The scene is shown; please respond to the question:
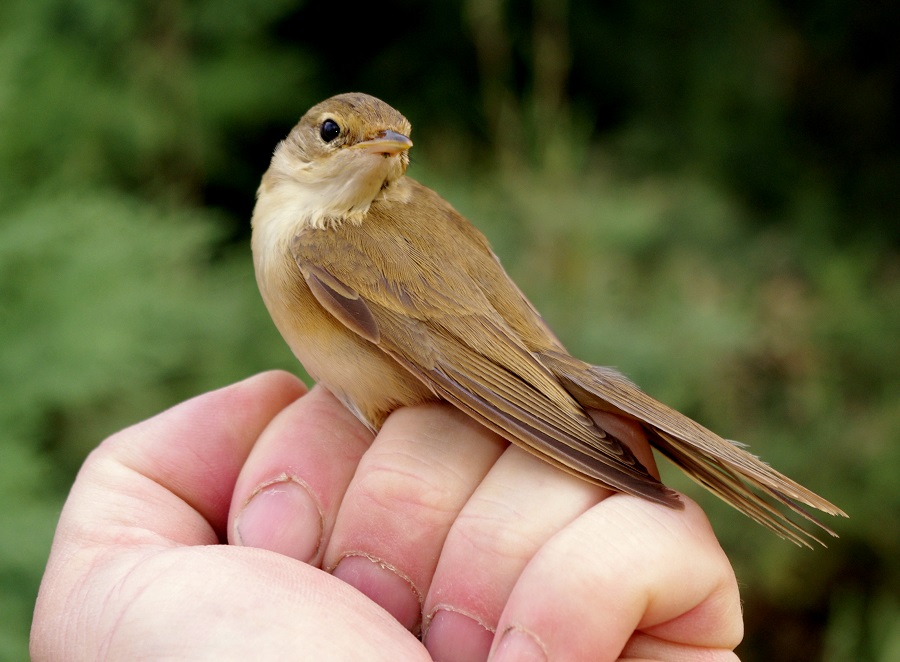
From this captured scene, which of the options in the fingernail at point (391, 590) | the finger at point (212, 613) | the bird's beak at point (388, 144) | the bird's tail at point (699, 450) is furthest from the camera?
the bird's beak at point (388, 144)

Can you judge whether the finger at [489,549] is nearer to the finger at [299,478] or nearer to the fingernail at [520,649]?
the fingernail at [520,649]

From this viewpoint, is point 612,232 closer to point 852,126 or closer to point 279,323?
point 279,323

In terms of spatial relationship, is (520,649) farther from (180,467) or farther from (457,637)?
(180,467)

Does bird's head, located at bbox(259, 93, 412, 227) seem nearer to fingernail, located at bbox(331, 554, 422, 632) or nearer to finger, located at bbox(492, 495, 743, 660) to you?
fingernail, located at bbox(331, 554, 422, 632)

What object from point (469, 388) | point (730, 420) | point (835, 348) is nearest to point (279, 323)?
point (469, 388)

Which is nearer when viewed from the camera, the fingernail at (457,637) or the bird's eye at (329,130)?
the fingernail at (457,637)

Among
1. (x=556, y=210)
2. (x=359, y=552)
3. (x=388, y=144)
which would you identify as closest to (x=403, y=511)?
(x=359, y=552)

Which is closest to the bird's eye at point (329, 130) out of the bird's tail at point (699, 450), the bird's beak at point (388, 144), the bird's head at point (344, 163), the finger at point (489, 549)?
the bird's head at point (344, 163)
